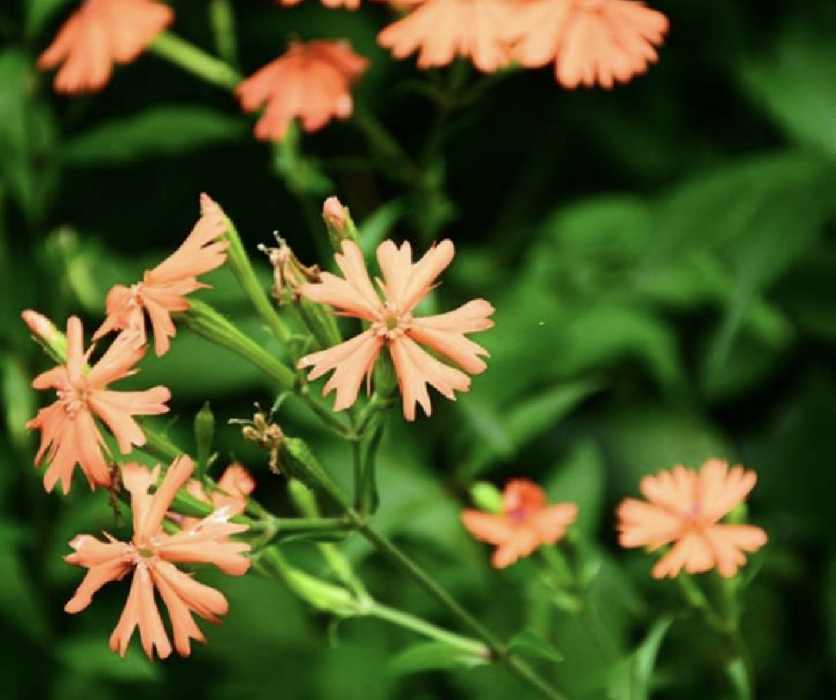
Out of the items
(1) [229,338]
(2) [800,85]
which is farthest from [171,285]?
(2) [800,85]

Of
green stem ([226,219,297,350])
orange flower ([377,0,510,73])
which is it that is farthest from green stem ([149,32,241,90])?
green stem ([226,219,297,350])

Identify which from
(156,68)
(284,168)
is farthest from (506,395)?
(156,68)

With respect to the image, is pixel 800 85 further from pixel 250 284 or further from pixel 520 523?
pixel 250 284

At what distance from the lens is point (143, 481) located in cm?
74

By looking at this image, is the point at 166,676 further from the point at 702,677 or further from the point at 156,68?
the point at 156,68

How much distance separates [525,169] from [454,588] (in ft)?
1.88

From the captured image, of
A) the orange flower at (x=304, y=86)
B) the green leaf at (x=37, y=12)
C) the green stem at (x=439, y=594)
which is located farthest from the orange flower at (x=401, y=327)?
the green leaf at (x=37, y=12)

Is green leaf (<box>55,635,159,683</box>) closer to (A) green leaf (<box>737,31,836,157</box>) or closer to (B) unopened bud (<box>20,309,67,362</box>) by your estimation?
(B) unopened bud (<box>20,309,67,362</box>)

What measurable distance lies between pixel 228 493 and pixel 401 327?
0.14 metres

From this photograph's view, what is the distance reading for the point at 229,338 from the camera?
2.59 ft

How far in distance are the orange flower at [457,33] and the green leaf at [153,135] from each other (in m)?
0.40

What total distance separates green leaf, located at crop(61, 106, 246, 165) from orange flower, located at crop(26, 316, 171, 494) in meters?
0.59

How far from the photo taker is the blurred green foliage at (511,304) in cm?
125

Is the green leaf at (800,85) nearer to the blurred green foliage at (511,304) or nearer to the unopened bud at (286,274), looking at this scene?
the blurred green foliage at (511,304)
